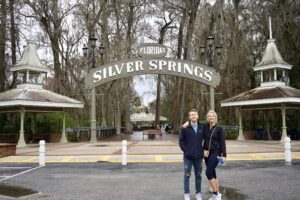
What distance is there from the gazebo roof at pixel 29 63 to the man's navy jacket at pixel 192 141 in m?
22.7

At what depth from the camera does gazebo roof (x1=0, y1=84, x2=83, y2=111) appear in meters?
25.2

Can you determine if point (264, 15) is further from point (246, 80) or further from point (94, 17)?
point (94, 17)

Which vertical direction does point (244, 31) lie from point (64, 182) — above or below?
above

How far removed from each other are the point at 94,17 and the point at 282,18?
17.7m

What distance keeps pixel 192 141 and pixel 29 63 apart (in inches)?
916

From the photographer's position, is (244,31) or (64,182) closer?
(64,182)

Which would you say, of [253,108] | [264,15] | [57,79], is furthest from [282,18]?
[57,79]

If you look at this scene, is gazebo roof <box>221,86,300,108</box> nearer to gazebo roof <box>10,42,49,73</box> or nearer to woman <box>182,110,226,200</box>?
gazebo roof <box>10,42,49,73</box>

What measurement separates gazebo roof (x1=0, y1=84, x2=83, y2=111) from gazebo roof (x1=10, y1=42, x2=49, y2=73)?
1.26m

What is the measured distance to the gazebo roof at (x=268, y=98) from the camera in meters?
25.6

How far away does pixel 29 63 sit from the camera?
28.8 metres

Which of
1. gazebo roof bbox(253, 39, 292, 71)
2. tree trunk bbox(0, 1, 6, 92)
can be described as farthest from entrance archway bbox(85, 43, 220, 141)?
tree trunk bbox(0, 1, 6, 92)

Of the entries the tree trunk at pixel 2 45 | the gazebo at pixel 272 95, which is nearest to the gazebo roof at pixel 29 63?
the tree trunk at pixel 2 45

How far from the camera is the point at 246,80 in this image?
3481 cm
